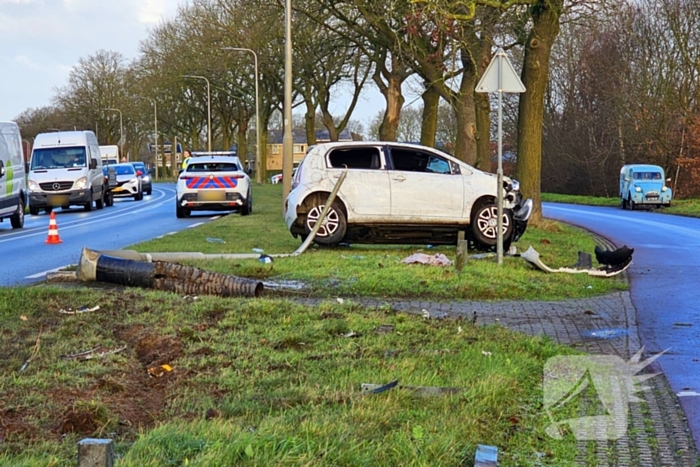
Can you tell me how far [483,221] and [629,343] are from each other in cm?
736

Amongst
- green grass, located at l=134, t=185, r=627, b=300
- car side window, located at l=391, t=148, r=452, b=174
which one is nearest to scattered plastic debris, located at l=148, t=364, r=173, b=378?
green grass, located at l=134, t=185, r=627, b=300

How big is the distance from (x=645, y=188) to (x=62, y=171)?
25377 mm

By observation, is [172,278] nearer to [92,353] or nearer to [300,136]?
[92,353]

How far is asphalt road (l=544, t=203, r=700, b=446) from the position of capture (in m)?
6.53

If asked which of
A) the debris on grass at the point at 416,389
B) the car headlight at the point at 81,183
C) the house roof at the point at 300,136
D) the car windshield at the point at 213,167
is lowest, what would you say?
the debris on grass at the point at 416,389

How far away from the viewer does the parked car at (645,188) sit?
41.9 metres

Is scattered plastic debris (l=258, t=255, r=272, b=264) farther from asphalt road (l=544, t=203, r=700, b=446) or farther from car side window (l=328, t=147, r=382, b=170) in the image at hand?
A: asphalt road (l=544, t=203, r=700, b=446)

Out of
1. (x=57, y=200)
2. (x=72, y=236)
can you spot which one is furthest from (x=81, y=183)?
(x=72, y=236)

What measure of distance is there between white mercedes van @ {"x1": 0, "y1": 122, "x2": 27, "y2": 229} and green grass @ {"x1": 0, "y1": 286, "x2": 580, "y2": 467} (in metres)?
15.5

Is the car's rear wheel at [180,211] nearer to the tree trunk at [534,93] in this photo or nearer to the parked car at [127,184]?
the tree trunk at [534,93]

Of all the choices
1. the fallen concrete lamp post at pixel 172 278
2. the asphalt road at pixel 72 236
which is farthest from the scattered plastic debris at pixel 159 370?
the asphalt road at pixel 72 236

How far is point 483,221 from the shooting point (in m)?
15.2

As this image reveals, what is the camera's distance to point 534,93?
21188mm

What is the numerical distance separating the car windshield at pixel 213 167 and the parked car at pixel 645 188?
2157 centimetres
